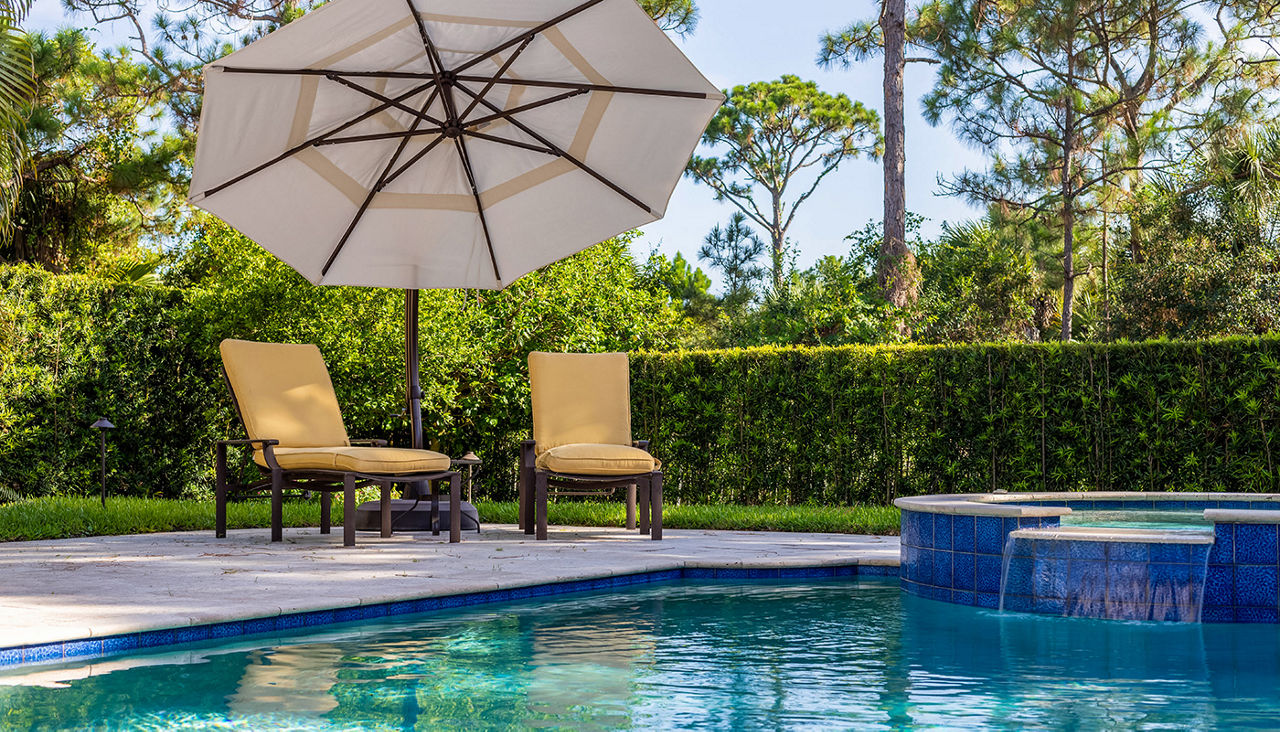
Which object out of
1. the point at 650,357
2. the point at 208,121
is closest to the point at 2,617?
the point at 208,121

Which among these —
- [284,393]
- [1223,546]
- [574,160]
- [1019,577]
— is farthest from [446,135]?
[1223,546]

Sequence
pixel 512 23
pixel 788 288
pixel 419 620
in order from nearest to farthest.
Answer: pixel 419 620
pixel 512 23
pixel 788 288

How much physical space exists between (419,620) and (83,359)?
7.03 m

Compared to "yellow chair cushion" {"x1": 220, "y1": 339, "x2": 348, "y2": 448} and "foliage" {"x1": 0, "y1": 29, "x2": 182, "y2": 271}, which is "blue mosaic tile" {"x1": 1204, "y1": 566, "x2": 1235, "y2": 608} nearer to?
"yellow chair cushion" {"x1": 220, "y1": 339, "x2": 348, "y2": 448}

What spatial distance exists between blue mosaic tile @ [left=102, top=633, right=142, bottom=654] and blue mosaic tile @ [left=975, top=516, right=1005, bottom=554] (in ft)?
11.5

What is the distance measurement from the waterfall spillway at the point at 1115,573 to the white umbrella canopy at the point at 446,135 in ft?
10.0

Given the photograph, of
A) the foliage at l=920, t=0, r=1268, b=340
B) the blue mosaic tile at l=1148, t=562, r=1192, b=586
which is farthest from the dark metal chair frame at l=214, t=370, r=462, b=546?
the foliage at l=920, t=0, r=1268, b=340

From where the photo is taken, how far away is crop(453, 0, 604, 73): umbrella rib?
5.78 metres

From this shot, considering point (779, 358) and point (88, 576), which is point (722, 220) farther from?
point (88, 576)

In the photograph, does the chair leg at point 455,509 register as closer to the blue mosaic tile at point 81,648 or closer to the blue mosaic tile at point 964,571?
the blue mosaic tile at point 964,571

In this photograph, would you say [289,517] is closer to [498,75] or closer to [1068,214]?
[498,75]

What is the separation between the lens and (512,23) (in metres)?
5.91

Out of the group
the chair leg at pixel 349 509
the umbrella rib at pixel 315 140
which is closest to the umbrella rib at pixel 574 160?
the umbrella rib at pixel 315 140

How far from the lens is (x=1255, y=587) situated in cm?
459
